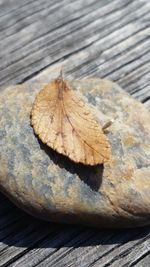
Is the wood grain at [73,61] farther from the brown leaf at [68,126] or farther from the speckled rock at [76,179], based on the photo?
the brown leaf at [68,126]

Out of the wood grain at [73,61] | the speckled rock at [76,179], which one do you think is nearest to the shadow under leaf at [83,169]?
the speckled rock at [76,179]

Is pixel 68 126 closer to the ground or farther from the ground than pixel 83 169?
farther from the ground

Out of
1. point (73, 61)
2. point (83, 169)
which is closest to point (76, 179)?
point (83, 169)

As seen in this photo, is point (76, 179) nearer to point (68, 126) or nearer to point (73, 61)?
point (68, 126)

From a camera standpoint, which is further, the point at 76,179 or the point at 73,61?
the point at 73,61

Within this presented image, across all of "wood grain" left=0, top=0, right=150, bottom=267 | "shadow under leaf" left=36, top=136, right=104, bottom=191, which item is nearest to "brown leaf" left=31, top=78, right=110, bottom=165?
"shadow under leaf" left=36, top=136, right=104, bottom=191

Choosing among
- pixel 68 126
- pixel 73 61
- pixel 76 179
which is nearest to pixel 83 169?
pixel 76 179

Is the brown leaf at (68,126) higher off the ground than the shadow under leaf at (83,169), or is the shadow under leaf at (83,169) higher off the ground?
the brown leaf at (68,126)
